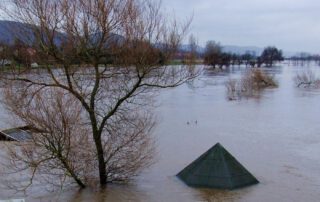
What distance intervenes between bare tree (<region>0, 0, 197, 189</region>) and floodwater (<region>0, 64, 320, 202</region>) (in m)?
1.26

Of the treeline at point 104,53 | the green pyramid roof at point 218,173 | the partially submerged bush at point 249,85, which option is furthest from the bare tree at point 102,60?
the partially submerged bush at point 249,85

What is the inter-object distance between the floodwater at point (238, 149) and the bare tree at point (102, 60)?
126 centimetres

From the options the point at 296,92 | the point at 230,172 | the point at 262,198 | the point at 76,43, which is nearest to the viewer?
the point at 76,43

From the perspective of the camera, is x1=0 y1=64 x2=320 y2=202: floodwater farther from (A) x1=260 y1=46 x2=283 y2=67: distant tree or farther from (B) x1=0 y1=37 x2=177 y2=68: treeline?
(A) x1=260 y1=46 x2=283 y2=67: distant tree

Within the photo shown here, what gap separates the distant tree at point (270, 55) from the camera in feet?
447

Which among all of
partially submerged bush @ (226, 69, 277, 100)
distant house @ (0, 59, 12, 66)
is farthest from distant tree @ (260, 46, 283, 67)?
distant house @ (0, 59, 12, 66)

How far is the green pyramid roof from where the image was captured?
13.8 metres

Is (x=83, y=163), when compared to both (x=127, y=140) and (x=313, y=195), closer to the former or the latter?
(x=127, y=140)

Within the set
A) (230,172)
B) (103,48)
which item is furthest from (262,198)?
(103,48)

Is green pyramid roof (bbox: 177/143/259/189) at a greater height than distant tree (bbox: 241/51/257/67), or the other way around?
green pyramid roof (bbox: 177/143/259/189)

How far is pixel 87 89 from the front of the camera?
45.0 feet

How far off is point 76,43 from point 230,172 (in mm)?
5748

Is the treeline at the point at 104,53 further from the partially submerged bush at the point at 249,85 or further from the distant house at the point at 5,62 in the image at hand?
the partially submerged bush at the point at 249,85

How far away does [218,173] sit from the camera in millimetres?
13914
